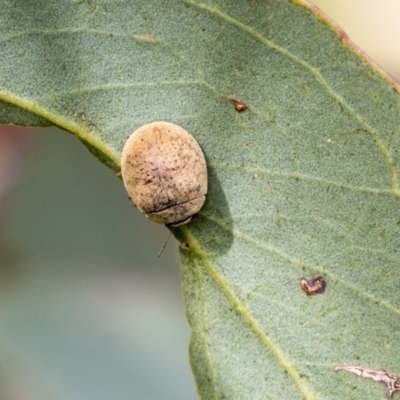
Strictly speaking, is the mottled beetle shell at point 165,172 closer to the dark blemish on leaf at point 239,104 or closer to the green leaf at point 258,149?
the green leaf at point 258,149

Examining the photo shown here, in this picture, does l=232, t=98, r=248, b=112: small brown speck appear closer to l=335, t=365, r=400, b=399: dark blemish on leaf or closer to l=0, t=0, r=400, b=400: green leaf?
l=0, t=0, r=400, b=400: green leaf

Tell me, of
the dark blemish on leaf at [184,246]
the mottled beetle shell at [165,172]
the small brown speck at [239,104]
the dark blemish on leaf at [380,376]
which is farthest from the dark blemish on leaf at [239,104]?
the dark blemish on leaf at [380,376]

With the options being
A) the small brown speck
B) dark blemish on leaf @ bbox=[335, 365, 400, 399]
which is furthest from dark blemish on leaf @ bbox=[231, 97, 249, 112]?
dark blemish on leaf @ bbox=[335, 365, 400, 399]

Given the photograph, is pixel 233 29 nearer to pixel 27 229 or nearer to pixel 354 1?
pixel 354 1

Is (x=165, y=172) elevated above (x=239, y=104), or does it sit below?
below

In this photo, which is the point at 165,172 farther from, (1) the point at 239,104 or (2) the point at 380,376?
(2) the point at 380,376

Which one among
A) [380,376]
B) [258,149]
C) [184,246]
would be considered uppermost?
[258,149]

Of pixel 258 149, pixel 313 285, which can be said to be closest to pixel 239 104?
pixel 258 149

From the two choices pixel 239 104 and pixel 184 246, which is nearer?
pixel 239 104
